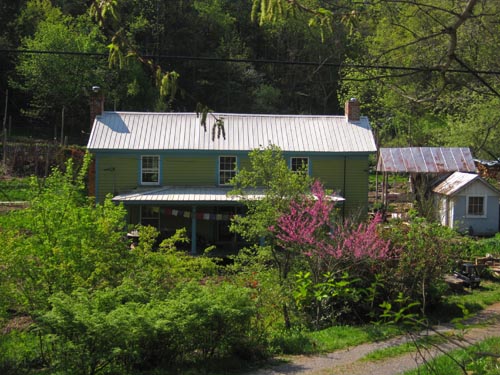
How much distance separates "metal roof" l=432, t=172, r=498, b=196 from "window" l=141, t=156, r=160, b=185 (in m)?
13.5

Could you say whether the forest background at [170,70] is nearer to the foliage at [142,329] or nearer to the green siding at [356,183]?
the green siding at [356,183]

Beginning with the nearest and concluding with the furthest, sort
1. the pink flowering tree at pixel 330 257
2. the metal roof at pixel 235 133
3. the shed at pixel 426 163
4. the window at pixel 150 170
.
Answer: the pink flowering tree at pixel 330 257
the metal roof at pixel 235 133
the window at pixel 150 170
the shed at pixel 426 163

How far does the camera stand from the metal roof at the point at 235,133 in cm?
2644

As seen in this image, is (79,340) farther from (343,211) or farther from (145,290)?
(343,211)

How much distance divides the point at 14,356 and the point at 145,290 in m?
2.44

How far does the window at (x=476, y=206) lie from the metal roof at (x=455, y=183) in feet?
2.82

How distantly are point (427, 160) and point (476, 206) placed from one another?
3.86 meters

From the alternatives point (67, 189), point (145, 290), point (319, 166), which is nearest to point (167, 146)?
point (319, 166)

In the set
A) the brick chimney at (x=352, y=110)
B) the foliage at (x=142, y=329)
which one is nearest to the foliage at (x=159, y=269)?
the foliage at (x=142, y=329)

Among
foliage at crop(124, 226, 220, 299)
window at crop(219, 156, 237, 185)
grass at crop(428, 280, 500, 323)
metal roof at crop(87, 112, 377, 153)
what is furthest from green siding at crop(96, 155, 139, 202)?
grass at crop(428, 280, 500, 323)

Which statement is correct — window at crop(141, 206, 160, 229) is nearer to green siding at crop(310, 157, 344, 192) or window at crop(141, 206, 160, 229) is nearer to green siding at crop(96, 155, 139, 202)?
green siding at crop(96, 155, 139, 202)

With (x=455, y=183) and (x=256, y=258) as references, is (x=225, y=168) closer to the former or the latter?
(x=455, y=183)

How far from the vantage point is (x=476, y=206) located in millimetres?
28094

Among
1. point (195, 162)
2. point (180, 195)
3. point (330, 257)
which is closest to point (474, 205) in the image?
point (195, 162)
